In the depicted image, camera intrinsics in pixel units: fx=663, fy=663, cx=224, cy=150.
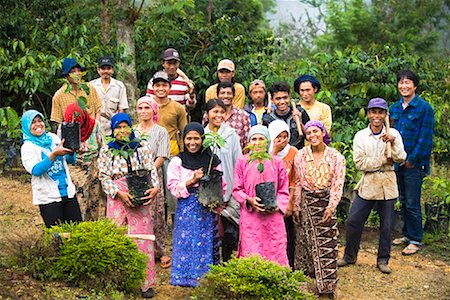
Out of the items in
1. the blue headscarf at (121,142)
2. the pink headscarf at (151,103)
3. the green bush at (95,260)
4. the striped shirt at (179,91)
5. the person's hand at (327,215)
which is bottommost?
A: the green bush at (95,260)

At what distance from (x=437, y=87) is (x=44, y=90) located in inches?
224

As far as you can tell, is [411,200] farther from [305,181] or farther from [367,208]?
[305,181]

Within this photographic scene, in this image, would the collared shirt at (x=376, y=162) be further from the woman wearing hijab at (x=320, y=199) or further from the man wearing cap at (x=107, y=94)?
the man wearing cap at (x=107, y=94)

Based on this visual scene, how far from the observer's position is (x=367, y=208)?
6469 mm

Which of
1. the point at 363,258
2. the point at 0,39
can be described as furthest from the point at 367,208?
the point at 0,39

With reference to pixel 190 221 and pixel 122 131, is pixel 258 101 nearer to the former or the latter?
pixel 190 221

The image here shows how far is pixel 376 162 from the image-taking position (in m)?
6.30

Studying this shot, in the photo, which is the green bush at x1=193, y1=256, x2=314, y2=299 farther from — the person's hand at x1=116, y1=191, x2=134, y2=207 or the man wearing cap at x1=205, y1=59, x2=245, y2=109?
the man wearing cap at x1=205, y1=59, x2=245, y2=109

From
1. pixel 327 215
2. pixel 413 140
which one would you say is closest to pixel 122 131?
pixel 327 215

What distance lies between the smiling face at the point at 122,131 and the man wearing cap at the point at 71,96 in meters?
0.80

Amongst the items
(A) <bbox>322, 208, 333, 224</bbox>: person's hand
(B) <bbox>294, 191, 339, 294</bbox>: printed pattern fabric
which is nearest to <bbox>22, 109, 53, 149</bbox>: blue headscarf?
(B) <bbox>294, 191, 339, 294</bbox>: printed pattern fabric

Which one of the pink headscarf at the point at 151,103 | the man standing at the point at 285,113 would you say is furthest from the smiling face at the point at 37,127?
the man standing at the point at 285,113

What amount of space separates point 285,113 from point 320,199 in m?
0.95

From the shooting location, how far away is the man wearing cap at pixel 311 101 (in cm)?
646
